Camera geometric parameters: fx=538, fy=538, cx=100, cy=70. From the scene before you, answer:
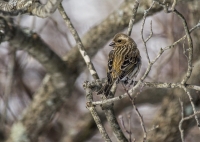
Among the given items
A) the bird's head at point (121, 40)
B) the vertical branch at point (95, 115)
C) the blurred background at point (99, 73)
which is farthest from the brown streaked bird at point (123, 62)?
the blurred background at point (99, 73)

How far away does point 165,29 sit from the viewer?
9.52 m

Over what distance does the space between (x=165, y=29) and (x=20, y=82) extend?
295cm

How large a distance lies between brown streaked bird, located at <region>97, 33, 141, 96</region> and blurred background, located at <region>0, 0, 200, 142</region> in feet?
5.10

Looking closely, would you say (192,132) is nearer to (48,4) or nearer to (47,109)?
(47,109)

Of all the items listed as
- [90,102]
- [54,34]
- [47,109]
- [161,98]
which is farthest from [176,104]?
[54,34]

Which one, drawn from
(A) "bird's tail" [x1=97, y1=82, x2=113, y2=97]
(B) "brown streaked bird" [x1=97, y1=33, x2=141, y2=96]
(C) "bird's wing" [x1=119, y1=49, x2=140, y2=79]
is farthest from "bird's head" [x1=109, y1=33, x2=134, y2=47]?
(A) "bird's tail" [x1=97, y1=82, x2=113, y2=97]

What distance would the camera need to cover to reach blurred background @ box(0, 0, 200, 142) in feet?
26.7

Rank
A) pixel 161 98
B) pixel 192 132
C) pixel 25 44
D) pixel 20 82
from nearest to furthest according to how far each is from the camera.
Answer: pixel 25 44 < pixel 161 98 < pixel 192 132 < pixel 20 82

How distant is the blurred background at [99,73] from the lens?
814cm

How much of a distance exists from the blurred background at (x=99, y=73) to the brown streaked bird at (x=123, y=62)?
1.55m

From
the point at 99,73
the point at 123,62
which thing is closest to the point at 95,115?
the point at 123,62

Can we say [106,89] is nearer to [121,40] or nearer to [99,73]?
[121,40]

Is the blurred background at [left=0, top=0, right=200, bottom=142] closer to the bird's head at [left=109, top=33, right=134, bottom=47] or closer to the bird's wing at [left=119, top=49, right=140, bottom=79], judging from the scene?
the bird's head at [left=109, top=33, right=134, bottom=47]

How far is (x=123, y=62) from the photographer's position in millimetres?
6117
